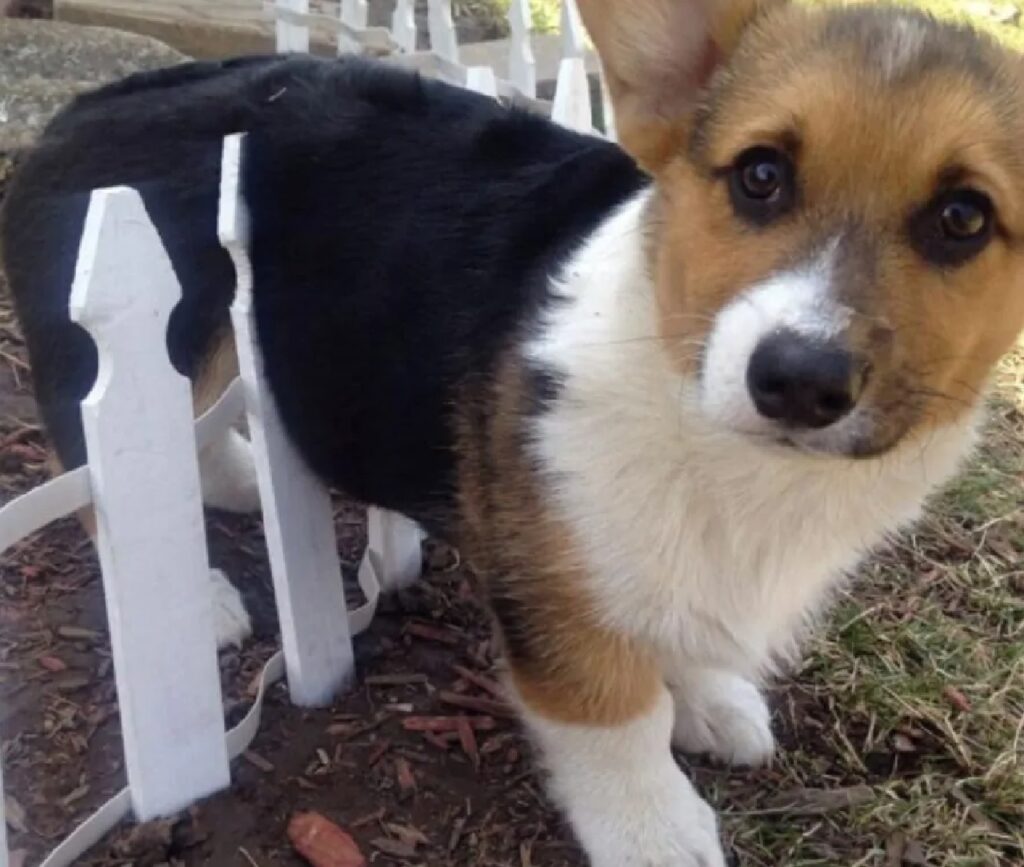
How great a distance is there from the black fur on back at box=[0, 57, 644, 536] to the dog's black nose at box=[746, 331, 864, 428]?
0.85 m

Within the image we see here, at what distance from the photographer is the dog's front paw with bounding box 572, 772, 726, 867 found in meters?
3.03

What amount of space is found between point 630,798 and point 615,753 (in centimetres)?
10

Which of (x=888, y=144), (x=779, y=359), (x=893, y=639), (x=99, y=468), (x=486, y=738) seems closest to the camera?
(x=779, y=359)

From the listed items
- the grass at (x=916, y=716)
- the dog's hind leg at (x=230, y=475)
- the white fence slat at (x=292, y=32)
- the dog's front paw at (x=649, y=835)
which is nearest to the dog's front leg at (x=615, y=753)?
the dog's front paw at (x=649, y=835)

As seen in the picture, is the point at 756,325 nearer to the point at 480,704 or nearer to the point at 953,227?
the point at 953,227

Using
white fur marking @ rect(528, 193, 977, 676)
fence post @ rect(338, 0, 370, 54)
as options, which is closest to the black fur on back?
white fur marking @ rect(528, 193, 977, 676)

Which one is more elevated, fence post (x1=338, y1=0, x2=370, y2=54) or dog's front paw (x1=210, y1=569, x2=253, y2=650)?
fence post (x1=338, y1=0, x2=370, y2=54)

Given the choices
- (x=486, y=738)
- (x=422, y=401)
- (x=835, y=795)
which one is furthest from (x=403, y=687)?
(x=835, y=795)

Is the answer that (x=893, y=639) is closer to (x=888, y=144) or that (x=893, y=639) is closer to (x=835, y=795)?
(x=835, y=795)

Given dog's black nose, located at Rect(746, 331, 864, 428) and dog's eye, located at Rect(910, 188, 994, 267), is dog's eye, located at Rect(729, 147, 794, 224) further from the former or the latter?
dog's black nose, located at Rect(746, 331, 864, 428)

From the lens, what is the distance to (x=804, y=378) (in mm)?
2244

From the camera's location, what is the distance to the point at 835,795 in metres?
3.35

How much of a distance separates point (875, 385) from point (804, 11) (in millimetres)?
841

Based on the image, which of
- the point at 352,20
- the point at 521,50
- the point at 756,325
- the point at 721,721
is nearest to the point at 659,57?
the point at 756,325
